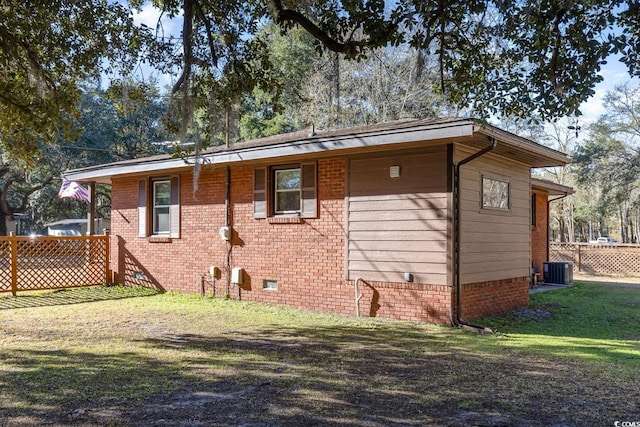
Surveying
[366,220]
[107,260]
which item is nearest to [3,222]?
[107,260]

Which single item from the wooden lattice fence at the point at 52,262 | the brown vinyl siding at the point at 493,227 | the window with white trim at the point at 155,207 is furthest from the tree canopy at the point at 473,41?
the wooden lattice fence at the point at 52,262

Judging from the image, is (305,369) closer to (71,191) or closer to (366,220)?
(366,220)

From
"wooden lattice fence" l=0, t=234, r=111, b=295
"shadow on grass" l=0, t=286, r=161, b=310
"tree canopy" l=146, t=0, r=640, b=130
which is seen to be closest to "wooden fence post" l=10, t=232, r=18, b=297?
"wooden lattice fence" l=0, t=234, r=111, b=295

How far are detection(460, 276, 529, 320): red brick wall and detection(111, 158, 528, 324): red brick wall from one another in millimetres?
32

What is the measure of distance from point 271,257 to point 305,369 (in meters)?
4.41

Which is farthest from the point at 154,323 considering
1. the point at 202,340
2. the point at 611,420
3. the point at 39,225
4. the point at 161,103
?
the point at 39,225

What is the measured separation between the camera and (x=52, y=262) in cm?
1137

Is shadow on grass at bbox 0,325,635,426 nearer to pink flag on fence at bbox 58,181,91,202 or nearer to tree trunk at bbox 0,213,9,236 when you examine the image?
pink flag on fence at bbox 58,181,91,202

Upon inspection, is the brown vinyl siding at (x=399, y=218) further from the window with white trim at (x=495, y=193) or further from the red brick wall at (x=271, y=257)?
the window with white trim at (x=495, y=193)

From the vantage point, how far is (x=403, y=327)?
23.8 feet

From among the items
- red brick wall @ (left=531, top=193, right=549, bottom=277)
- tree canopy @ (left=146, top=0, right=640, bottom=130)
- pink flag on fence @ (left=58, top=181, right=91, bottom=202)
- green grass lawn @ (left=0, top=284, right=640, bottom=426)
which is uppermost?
tree canopy @ (left=146, top=0, right=640, bottom=130)

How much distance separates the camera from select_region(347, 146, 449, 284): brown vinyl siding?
7395 millimetres

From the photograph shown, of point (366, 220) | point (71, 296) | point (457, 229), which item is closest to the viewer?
point (457, 229)

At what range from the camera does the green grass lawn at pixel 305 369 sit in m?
3.67
